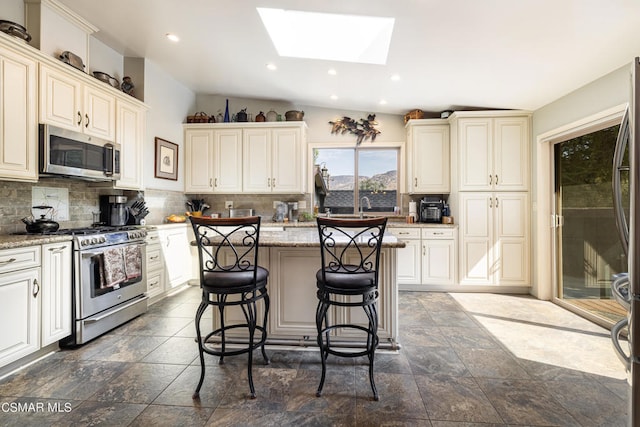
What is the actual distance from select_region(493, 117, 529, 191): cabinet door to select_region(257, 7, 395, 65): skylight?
2.10 meters

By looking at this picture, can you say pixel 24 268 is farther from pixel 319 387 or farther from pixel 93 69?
pixel 93 69

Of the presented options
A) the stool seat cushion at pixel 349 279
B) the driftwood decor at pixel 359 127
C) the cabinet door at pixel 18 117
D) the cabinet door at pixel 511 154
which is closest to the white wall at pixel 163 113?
the cabinet door at pixel 18 117

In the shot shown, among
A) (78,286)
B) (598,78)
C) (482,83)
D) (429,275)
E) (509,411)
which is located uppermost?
(482,83)

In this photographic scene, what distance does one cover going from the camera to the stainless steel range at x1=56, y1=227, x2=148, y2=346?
95.9 inches

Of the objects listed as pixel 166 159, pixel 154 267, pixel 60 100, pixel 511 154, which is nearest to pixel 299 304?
pixel 154 267

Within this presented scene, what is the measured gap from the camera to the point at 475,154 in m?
4.03

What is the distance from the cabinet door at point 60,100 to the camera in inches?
96.3

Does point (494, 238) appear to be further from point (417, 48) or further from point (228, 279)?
point (228, 279)

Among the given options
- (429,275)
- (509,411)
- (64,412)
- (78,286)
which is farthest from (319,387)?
(429,275)

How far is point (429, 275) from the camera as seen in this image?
4.11 metres

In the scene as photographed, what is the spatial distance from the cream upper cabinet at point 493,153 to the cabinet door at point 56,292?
448 centimetres

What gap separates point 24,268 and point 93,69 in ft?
8.02

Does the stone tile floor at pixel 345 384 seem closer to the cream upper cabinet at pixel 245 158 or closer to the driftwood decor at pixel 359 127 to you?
the cream upper cabinet at pixel 245 158

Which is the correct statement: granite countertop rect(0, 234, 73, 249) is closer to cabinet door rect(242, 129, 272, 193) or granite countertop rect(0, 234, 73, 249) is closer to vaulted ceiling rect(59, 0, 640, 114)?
vaulted ceiling rect(59, 0, 640, 114)
